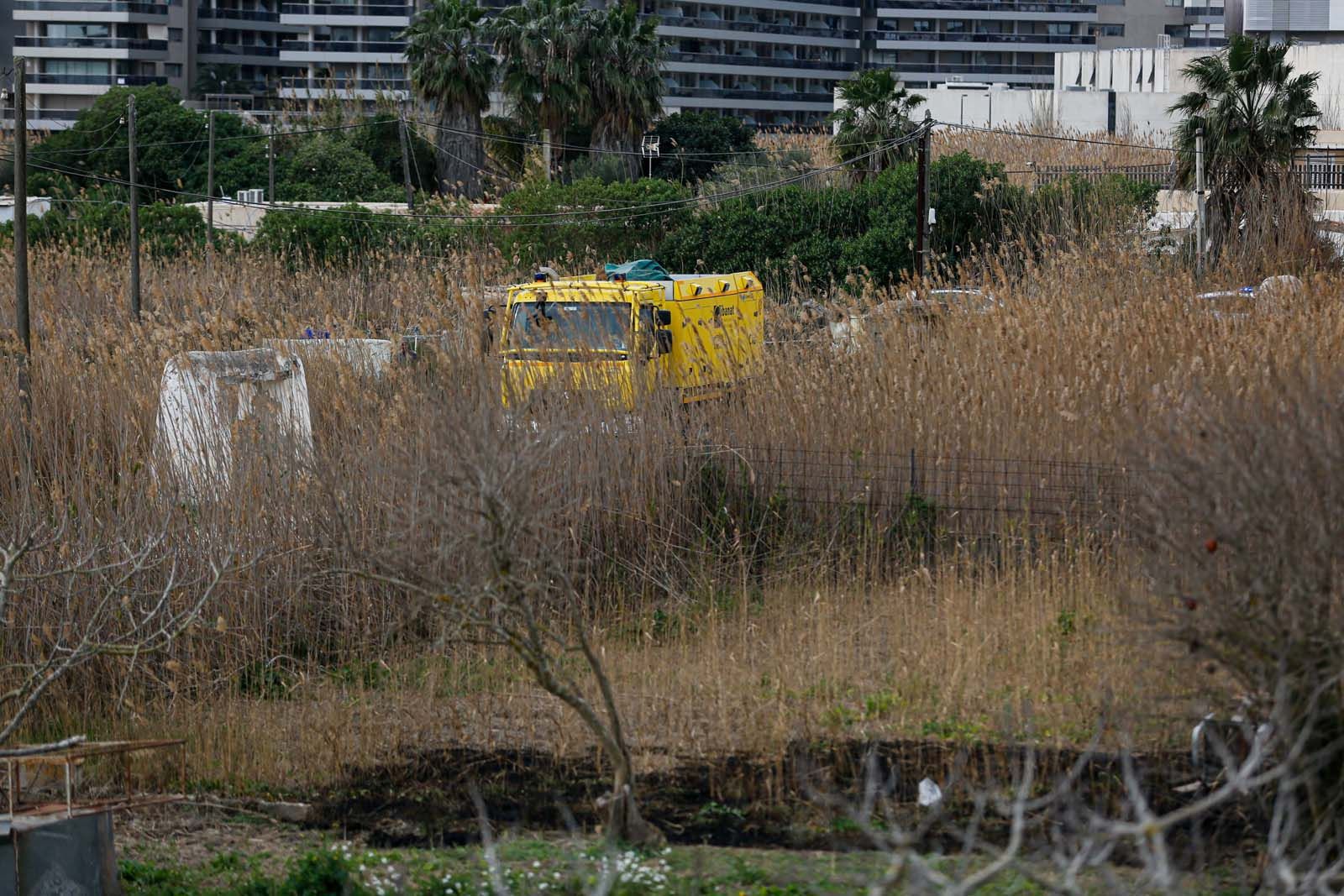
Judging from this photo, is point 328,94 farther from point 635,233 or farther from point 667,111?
point 635,233

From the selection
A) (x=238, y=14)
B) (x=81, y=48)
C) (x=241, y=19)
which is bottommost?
(x=81, y=48)

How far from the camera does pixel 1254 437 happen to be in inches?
201

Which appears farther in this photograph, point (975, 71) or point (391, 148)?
point (975, 71)

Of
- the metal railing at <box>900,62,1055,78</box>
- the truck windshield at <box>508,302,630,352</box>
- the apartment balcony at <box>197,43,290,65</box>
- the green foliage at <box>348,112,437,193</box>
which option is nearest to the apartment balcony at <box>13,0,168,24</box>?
the apartment balcony at <box>197,43,290,65</box>

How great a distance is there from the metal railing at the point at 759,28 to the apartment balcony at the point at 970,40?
1951mm

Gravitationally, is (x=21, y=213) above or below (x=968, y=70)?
below

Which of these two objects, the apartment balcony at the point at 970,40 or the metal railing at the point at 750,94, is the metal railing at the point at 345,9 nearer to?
the metal railing at the point at 750,94

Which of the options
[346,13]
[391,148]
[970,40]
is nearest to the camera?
[391,148]

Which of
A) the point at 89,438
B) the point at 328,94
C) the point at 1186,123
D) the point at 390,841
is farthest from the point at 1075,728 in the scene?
the point at 328,94

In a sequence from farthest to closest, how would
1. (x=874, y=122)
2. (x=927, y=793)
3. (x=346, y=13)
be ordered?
1. (x=346, y=13)
2. (x=874, y=122)
3. (x=927, y=793)

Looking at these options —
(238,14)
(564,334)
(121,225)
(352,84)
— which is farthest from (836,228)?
(238,14)

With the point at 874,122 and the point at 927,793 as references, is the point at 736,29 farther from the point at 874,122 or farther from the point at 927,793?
the point at 927,793

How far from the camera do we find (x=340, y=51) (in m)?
73.9

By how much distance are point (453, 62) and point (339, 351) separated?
93.6 feet
